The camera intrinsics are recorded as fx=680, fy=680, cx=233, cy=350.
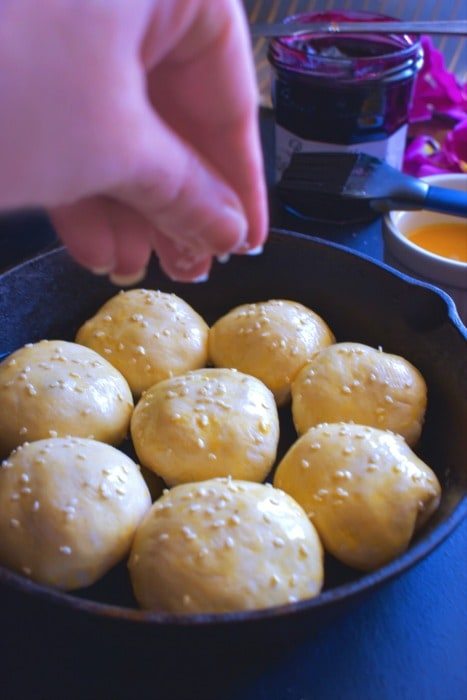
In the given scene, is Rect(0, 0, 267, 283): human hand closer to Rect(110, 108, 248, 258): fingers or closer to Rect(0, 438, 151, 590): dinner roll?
Rect(110, 108, 248, 258): fingers

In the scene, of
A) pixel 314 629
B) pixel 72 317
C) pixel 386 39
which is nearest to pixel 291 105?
pixel 386 39

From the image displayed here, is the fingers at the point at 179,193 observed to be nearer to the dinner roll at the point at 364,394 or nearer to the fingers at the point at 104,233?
the fingers at the point at 104,233

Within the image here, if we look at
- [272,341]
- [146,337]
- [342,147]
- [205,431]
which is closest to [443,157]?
[342,147]

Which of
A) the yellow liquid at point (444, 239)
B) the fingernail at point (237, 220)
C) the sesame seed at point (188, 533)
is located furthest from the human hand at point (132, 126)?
the yellow liquid at point (444, 239)

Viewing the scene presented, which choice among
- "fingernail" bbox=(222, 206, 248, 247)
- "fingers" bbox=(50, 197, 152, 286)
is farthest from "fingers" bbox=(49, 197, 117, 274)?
"fingernail" bbox=(222, 206, 248, 247)

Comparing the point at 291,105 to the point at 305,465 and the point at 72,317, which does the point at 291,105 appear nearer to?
the point at 72,317
